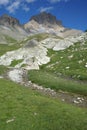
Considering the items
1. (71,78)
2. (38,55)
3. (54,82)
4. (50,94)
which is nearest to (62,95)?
(50,94)

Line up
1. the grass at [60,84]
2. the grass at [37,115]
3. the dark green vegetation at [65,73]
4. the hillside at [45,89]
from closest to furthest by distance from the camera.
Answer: the grass at [37,115]
the hillside at [45,89]
the grass at [60,84]
the dark green vegetation at [65,73]

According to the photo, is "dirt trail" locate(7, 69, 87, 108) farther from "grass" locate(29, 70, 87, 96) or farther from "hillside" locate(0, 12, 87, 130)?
"grass" locate(29, 70, 87, 96)

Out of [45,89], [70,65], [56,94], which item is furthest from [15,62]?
[56,94]

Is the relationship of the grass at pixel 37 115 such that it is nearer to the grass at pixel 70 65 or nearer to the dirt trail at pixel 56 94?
the dirt trail at pixel 56 94

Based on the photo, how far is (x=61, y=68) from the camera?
250ft

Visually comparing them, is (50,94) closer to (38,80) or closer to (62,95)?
(62,95)

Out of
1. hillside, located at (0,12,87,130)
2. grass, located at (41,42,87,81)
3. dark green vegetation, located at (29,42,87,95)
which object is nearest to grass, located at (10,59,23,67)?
Answer: hillside, located at (0,12,87,130)

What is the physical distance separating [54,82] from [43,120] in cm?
2641

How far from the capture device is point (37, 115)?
36.2 metres

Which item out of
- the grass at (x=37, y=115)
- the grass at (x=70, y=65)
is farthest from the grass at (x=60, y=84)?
the grass at (x=37, y=115)

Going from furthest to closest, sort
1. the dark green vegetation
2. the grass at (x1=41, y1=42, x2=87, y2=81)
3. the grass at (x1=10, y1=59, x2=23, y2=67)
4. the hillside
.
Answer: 1. the grass at (x1=10, y1=59, x2=23, y2=67)
2. the grass at (x1=41, y1=42, x2=87, y2=81)
3. the dark green vegetation
4. the hillside

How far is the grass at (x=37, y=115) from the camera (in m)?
33.3

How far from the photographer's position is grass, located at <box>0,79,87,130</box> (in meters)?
33.3

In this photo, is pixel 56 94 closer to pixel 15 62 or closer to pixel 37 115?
pixel 37 115
